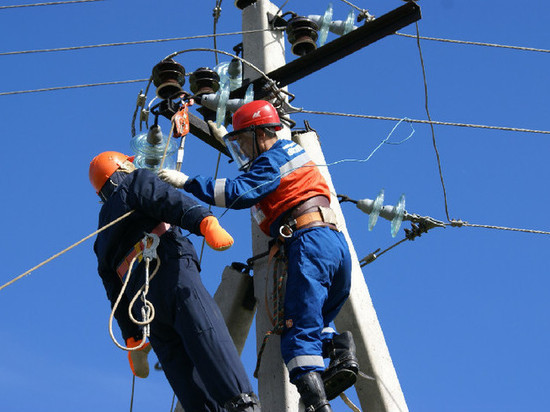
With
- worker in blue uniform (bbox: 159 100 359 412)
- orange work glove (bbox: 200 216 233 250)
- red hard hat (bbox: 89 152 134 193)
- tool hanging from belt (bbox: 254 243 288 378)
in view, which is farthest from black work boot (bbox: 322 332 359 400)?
red hard hat (bbox: 89 152 134 193)

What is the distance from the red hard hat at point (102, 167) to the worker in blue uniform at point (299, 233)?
0.44 meters

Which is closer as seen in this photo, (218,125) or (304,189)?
(304,189)

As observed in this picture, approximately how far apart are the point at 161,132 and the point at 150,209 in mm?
1086

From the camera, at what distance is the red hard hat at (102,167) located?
6.41 metres

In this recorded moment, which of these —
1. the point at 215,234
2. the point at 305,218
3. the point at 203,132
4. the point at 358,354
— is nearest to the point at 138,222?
the point at 215,234

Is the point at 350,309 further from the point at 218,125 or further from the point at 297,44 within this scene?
the point at 297,44

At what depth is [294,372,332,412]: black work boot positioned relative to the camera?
555cm

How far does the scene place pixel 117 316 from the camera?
6.25 metres

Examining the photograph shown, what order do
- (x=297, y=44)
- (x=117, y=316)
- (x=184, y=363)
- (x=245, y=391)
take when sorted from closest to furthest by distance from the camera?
(x=245, y=391), (x=184, y=363), (x=117, y=316), (x=297, y=44)

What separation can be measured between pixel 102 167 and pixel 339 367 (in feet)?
5.91

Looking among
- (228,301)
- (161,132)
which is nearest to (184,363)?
(228,301)

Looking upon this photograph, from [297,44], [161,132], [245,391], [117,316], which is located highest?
[297,44]

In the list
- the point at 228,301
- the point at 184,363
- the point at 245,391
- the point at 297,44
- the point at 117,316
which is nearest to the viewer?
the point at 245,391

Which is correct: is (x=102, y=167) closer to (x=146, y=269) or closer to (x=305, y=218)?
(x=146, y=269)
